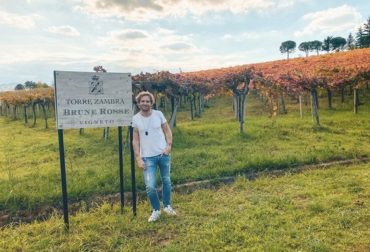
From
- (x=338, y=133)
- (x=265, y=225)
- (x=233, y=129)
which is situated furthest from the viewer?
(x=233, y=129)

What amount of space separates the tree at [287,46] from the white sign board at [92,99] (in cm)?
10282

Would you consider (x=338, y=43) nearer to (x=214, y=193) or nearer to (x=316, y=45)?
(x=316, y=45)

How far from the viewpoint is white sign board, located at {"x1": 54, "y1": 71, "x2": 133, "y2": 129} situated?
7203mm

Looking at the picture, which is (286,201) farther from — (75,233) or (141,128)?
(75,233)

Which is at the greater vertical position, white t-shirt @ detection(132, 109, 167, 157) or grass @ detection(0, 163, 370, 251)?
white t-shirt @ detection(132, 109, 167, 157)

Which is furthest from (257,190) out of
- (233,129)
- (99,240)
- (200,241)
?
(233,129)

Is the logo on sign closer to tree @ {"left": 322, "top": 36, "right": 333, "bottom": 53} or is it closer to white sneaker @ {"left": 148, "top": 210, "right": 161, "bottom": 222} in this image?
white sneaker @ {"left": 148, "top": 210, "right": 161, "bottom": 222}

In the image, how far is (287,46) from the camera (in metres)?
104

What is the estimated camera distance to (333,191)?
905 centimetres

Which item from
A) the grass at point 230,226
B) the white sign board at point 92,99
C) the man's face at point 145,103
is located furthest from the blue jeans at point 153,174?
the white sign board at point 92,99

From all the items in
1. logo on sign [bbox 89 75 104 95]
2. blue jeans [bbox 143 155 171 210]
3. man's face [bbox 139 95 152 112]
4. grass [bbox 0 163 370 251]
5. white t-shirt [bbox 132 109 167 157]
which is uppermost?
logo on sign [bbox 89 75 104 95]

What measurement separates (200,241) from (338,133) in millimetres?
15096

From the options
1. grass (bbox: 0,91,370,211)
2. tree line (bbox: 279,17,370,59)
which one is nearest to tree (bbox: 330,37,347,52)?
tree line (bbox: 279,17,370,59)

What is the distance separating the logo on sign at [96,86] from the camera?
24.7 feet
